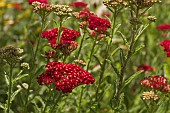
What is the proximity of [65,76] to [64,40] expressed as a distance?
0.58 meters

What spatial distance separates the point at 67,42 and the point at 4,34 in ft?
11.7

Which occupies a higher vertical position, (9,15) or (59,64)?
(9,15)

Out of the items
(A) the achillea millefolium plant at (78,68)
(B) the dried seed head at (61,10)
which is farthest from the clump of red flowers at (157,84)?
(B) the dried seed head at (61,10)

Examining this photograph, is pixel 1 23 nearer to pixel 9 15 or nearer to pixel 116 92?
pixel 9 15

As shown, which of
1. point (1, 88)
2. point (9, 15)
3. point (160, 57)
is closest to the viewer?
point (1, 88)

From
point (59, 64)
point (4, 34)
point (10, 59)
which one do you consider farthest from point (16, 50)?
point (4, 34)

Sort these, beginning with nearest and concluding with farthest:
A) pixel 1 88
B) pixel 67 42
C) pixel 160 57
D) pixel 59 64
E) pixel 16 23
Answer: pixel 59 64 < pixel 67 42 < pixel 1 88 < pixel 160 57 < pixel 16 23

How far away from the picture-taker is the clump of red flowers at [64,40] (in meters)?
3.64

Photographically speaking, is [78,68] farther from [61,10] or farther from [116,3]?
[116,3]

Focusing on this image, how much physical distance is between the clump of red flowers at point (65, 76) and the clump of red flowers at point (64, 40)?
23cm

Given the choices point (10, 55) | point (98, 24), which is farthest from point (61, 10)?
point (10, 55)

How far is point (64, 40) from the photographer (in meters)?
3.83

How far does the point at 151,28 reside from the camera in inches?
279

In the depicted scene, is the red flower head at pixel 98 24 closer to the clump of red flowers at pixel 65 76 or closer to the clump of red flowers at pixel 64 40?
the clump of red flowers at pixel 64 40
